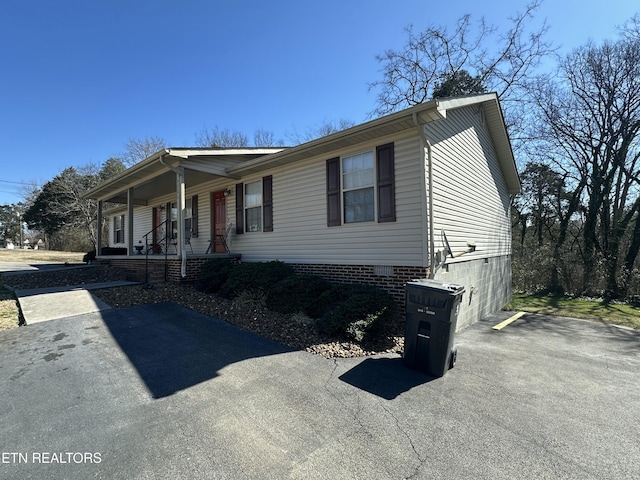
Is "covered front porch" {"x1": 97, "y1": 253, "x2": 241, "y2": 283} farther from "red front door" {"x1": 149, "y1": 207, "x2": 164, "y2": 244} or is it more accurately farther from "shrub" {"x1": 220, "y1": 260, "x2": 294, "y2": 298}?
"red front door" {"x1": 149, "y1": 207, "x2": 164, "y2": 244}

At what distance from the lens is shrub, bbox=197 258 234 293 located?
8.01 m

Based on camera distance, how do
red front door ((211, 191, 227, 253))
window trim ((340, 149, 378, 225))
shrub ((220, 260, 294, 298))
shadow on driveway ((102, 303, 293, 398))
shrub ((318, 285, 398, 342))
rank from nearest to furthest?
shadow on driveway ((102, 303, 293, 398)) → shrub ((318, 285, 398, 342)) → window trim ((340, 149, 378, 225)) → shrub ((220, 260, 294, 298)) → red front door ((211, 191, 227, 253))

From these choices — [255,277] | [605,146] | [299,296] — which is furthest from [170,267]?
[605,146]

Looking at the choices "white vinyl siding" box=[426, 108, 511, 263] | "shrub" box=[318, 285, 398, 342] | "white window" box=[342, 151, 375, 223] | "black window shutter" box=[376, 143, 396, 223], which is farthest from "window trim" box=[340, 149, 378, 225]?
"shrub" box=[318, 285, 398, 342]

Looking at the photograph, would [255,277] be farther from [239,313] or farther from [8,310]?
[8,310]

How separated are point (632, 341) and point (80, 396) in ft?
31.1

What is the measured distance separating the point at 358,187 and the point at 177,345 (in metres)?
4.58

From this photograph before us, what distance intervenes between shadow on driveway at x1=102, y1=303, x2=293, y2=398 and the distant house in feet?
8.25

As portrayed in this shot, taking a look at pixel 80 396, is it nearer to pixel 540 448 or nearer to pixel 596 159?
pixel 540 448

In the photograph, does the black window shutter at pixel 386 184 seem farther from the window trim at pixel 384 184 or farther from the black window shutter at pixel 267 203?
the black window shutter at pixel 267 203

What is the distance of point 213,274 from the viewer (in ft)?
26.9

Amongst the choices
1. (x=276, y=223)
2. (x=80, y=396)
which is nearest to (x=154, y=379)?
(x=80, y=396)

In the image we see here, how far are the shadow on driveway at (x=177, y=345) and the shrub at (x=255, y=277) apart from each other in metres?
1.09

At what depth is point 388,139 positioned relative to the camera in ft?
21.3
